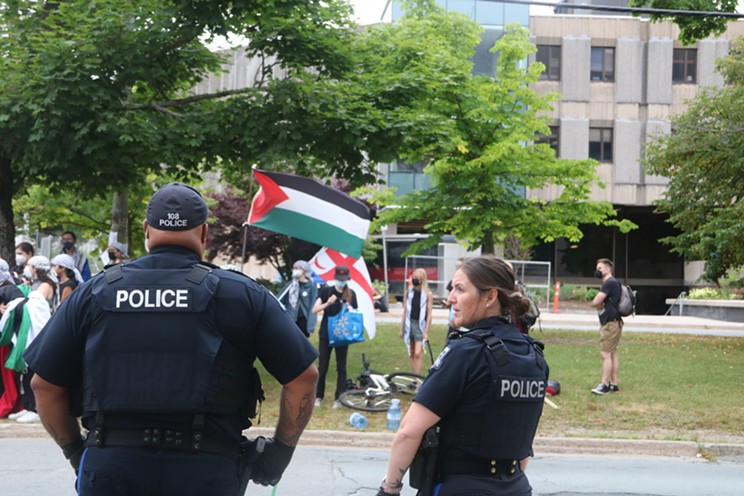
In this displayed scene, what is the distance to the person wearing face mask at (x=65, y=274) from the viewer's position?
1049 centimetres

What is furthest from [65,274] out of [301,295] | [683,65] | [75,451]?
[683,65]

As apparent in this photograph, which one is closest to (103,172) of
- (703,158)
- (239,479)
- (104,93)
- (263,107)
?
(104,93)

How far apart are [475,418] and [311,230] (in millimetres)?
10312

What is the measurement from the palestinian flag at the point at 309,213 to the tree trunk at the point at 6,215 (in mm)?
4832

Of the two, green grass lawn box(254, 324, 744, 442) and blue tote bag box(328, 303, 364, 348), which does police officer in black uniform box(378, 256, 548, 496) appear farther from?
blue tote bag box(328, 303, 364, 348)

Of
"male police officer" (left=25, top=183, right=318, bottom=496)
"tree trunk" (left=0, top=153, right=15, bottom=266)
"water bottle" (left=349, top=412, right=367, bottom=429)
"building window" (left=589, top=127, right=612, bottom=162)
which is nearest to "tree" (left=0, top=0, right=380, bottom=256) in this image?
"tree trunk" (left=0, top=153, right=15, bottom=266)

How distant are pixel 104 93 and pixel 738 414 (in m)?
10.1

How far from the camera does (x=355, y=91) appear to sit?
13.9 metres

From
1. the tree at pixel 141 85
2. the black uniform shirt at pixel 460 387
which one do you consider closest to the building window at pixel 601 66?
the tree at pixel 141 85

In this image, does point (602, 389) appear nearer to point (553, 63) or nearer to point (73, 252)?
point (73, 252)

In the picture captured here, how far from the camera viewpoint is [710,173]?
21406 millimetres

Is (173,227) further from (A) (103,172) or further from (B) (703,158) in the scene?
(B) (703,158)

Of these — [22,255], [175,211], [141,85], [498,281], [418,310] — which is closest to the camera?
[175,211]

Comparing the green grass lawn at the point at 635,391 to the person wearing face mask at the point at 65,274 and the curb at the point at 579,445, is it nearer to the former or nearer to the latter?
the curb at the point at 579,445
